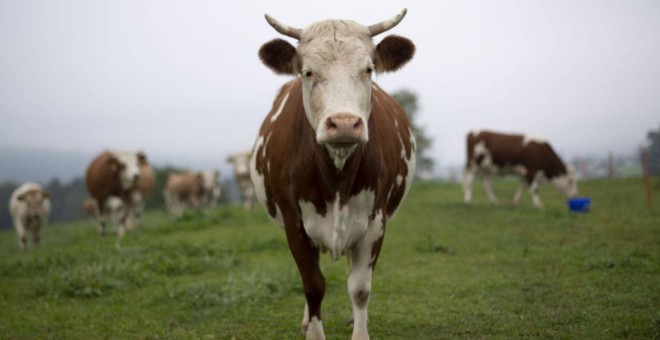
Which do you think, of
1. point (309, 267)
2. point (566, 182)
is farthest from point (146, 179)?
point (309, 267)

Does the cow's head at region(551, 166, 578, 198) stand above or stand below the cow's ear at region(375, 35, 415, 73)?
below

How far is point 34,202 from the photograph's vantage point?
13.8 m

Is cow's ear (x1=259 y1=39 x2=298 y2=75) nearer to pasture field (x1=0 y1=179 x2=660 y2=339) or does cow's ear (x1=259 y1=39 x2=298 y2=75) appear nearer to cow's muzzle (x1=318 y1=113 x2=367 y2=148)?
cow's muzzle (x1=318 y1=113 x2=367 y2=148)

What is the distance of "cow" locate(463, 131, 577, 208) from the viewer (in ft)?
54.4

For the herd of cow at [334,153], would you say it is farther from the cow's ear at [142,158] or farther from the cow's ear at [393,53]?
the cow's ear at [142,158]

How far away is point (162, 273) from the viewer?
7.72 m

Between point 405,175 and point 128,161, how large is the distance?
10583mm

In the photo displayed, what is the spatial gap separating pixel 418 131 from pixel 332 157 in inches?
1844

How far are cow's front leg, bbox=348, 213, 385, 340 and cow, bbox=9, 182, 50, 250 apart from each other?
496 inches

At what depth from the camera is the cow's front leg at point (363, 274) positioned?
389 cm

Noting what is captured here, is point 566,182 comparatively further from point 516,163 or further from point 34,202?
point 34,202

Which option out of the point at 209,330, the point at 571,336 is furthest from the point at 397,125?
the point at 209,330

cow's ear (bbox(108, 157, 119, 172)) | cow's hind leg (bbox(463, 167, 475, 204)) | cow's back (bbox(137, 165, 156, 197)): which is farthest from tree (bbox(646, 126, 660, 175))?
cow's back (bbox(137, 165, 156, 197))

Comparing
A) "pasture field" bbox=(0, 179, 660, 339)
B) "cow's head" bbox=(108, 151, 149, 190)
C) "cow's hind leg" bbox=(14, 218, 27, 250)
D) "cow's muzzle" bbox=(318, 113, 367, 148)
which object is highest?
"cow's head" bbox=(108, 151, 149, 190)
